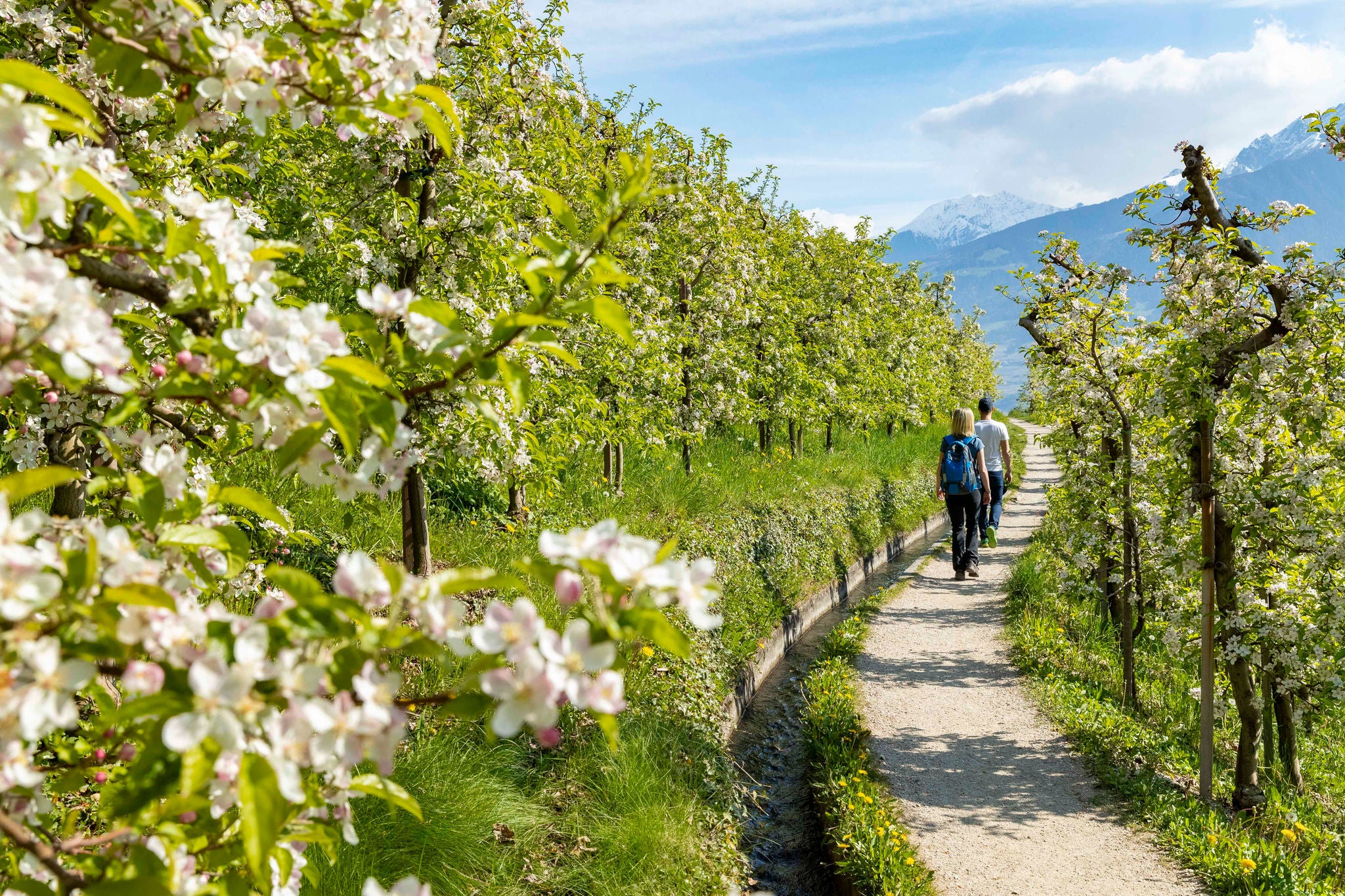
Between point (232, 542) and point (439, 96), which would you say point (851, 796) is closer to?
point (232, 542)

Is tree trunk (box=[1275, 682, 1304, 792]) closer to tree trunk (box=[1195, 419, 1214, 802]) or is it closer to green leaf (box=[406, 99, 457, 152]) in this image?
tree trunk (box=[1195, 419, 1214, 802])

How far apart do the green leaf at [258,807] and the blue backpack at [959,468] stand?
8756 millimetres

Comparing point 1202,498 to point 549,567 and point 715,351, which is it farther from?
point 715,351

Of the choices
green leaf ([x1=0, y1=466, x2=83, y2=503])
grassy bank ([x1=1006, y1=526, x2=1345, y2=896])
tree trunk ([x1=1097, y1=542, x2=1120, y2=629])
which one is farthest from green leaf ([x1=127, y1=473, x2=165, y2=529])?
tree trunk ([x1=1097, y1=542, x2=1120, y2=629])

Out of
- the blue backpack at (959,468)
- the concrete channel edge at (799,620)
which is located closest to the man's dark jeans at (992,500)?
the blue backpack at (959,468)

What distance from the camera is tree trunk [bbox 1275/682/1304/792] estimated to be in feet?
17.8

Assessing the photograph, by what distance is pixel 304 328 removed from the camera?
115 centimetres

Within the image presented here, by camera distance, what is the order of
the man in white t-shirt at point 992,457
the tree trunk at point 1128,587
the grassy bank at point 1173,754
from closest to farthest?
the grassy bank at point 1173,754
the tree trunk at point 1128,587
the man in white t-shirt at point 992,457

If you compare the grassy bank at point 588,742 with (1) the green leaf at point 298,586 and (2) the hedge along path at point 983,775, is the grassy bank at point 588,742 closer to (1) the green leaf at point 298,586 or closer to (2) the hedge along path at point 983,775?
(1) the green leaf at point 298,586

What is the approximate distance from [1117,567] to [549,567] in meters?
7.87

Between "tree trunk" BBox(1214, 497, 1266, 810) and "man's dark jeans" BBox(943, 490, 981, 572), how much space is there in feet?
14.1

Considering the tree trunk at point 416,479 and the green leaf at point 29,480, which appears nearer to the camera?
the green leaf at point 29,480

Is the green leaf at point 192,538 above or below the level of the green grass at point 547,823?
above

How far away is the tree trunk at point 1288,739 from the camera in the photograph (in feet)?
17.8
